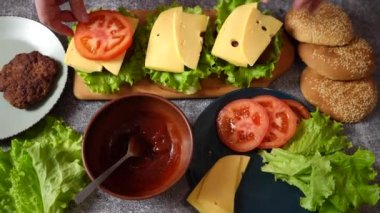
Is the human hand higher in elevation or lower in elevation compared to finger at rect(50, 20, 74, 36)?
higher

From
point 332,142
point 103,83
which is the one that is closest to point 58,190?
point 103,83

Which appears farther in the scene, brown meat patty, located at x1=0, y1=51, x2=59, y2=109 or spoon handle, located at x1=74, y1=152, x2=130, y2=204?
brown meat patty, located at x1=0, y1=51, x2=59, y2=109

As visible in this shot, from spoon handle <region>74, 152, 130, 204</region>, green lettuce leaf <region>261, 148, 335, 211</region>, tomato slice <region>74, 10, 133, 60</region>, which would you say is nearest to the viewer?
spoon handle <region>74, 152, 130, 204</region>

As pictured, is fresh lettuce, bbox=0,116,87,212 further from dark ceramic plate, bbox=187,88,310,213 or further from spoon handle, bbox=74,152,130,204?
dark ceramic plate, bbox=187,88,310,213

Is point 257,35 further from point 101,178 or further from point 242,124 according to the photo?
point 101,178

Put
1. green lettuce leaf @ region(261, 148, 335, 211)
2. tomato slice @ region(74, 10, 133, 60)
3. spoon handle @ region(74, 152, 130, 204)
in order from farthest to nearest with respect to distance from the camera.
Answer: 1. tomato slice @ region(74, 10, 133, 60)
2. green lettuce leaf @ region(261, 148, 335, 211)
3. spoon handle @ region(74, 152, 130, 204)

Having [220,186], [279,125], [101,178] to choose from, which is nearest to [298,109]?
[279,125]

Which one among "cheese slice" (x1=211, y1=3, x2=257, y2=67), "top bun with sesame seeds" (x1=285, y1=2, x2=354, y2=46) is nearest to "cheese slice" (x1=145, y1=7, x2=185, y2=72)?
"cheese slice" (x1=211, y1=3, x2=257, y2=67)

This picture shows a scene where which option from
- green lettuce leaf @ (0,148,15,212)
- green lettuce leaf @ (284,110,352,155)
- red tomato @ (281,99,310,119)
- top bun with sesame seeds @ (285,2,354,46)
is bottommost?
green lettuce leaf @ (0,148,15,212)
